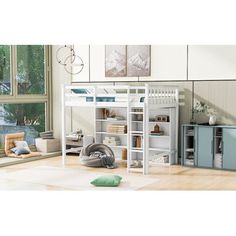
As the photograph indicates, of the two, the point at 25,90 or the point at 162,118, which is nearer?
the point at 162,118

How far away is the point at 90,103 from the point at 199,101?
6.28 ft

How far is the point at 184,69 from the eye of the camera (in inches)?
301

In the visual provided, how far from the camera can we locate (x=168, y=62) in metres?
7.78

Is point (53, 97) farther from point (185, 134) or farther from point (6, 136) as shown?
point (185, 134)

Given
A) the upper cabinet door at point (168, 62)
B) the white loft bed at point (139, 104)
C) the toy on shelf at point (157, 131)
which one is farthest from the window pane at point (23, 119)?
the toy on shelf at point (157, 131)

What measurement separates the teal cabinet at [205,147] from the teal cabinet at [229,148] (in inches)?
9.3

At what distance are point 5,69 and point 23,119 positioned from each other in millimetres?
1069

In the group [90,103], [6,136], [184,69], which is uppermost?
[184,69]

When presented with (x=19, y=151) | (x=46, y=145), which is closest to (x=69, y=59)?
(x=46, y=145)

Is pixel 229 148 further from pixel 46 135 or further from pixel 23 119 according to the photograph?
pixel 23 119

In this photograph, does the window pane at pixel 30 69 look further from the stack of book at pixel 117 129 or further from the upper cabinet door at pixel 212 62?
the upper cabinet door at pixel 212 62

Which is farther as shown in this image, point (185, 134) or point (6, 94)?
point (6, 94)
